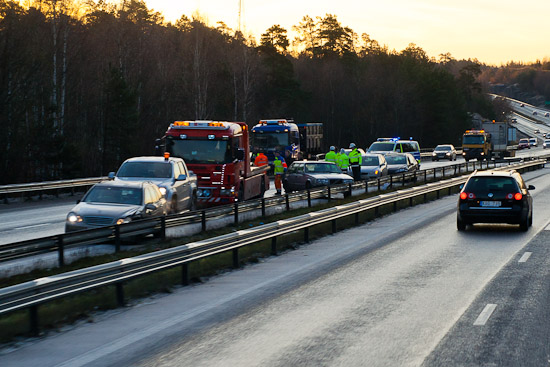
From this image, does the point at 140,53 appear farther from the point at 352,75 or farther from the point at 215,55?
the point at 352,75

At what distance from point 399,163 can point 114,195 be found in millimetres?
27311

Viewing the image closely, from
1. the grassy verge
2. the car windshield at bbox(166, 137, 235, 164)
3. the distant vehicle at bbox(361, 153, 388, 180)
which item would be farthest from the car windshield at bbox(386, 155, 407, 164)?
the grassy verge

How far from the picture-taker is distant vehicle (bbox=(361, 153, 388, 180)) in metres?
40.1

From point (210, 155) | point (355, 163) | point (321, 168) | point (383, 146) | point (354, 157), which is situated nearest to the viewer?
point (210, 155)

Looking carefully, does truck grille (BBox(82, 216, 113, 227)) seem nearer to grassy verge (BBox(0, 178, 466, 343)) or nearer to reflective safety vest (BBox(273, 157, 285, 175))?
grassy verge (BBox(0, 178, 466, 343))

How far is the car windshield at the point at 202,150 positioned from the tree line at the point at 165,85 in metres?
13.3

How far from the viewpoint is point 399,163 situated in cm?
4466

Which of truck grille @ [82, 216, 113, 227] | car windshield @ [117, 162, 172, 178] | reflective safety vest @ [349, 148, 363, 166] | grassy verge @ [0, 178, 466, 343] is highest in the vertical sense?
car windshield @ [117, 162, 172, 178]

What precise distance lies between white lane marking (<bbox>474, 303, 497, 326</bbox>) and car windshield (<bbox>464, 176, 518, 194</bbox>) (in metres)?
10.5

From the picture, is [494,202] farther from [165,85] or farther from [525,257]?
[165,85]

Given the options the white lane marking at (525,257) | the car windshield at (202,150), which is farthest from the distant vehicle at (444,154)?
the white lane marking at (525,257)

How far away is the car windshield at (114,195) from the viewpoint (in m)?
19.1

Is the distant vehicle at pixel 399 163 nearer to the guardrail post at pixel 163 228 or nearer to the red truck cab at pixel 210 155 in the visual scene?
the red truck cab at pixel 210 155

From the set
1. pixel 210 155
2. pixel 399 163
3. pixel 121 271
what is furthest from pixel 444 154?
pixel 121 271
